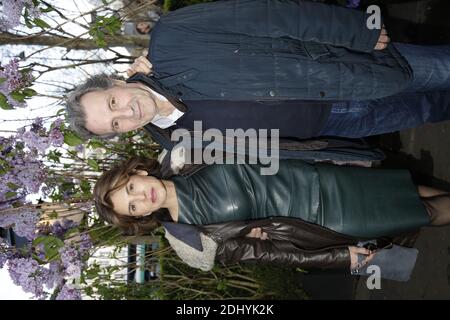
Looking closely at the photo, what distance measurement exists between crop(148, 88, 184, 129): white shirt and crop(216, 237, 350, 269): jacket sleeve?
0.81 m

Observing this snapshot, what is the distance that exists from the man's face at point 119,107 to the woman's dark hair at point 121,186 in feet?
1.00

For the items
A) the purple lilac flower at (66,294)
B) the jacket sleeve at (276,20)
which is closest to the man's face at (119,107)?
the jacket sleeve at (276,20)

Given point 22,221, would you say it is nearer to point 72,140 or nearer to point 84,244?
point 84,244

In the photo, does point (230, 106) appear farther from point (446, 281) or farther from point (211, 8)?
point (446, 281)

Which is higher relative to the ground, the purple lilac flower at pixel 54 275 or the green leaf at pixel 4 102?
the green leaf at pixel 4 102

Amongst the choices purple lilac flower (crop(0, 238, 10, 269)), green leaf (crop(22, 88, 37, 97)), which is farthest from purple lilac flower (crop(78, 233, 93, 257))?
green leaf (crop(22, 88, 37, 97))

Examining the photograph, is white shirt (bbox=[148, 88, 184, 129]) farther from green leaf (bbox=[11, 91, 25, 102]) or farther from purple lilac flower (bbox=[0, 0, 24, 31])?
purple lilac flower (bbox=[0, 0, 24, 31])

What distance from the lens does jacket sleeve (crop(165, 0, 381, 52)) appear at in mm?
2160

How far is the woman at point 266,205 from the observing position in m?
2.46

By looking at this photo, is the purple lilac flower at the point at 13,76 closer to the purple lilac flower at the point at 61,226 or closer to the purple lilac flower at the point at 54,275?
the purple lilac flower at the point at 61,226

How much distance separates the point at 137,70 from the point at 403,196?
1.74 metres

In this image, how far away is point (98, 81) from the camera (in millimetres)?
2359

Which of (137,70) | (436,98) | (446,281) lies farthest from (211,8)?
(446,281)

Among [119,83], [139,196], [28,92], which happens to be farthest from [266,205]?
[28,92]
